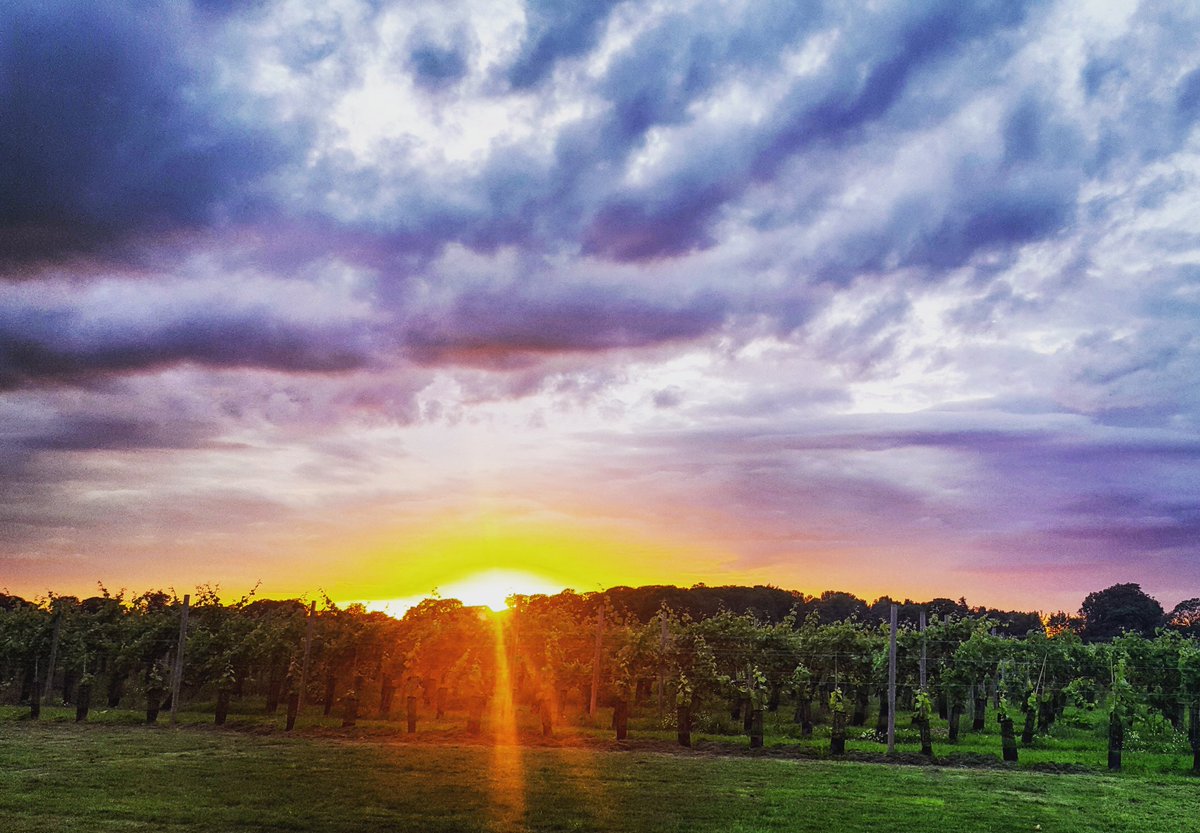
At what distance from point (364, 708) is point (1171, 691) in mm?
22483

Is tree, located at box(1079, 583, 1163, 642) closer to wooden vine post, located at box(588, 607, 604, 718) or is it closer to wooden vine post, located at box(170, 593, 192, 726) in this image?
wooden vine post, located at box(588, 607, 604, 718)

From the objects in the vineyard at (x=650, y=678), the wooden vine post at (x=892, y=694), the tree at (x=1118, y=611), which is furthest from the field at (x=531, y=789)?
the tree at (x=1118, y=611)

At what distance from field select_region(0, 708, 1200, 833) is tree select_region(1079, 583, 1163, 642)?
6864 cm

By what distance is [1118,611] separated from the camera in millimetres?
79375

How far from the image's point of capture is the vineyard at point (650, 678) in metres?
20.9

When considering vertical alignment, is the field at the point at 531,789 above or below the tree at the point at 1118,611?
below

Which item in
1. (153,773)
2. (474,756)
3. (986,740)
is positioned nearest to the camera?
(153,773)

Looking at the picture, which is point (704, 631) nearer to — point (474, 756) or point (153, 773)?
point (474, 756)

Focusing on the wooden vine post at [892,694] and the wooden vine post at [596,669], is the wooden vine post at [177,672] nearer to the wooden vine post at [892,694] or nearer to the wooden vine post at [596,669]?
the wooden vine post at [596,669]

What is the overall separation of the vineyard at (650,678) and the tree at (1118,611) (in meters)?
57.7

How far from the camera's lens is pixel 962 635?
24344 millimetres

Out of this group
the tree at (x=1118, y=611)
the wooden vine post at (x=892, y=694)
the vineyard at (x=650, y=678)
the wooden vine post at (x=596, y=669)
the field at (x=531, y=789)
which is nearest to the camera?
the field at (x=531, y=789)

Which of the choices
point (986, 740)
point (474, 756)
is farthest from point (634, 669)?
point (986, 740)

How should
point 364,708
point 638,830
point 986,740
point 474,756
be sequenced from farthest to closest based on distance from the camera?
point 364,708
point 986,740
point 474,756
point 638,830
